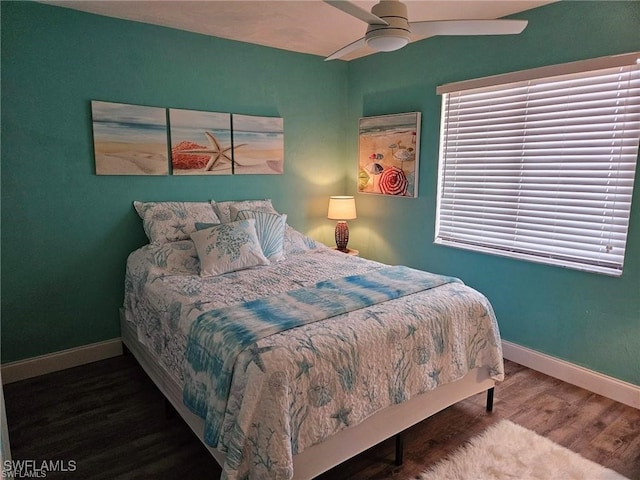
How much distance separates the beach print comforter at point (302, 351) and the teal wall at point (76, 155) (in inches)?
16.3

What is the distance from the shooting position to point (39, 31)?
2656 mm


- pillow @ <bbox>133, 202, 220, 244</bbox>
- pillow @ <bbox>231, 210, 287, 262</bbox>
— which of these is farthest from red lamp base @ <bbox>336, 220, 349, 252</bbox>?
pillow @ <bbox>133, 202, 220, 244</bbox>

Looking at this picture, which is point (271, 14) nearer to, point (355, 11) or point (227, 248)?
point (355, 11)

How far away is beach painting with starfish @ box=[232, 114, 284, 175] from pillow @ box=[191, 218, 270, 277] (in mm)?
883

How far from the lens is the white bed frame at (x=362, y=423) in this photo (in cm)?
174

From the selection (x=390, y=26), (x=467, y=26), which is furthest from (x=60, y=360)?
(x=467, y=26)

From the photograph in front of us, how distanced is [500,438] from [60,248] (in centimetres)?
305

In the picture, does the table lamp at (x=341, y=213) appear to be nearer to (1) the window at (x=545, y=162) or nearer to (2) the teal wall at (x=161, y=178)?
(2) the teal wall at (x=161, y=178)

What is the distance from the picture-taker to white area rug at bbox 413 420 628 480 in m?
1.94

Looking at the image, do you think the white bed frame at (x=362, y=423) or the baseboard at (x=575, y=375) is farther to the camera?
the baseboard at (x=575, y=375)

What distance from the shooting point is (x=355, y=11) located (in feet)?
5.49

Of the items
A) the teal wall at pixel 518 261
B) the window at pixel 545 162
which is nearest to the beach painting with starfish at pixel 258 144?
the teal wall at pixel 518 261

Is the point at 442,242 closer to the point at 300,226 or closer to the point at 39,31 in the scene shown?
the point at 300,226

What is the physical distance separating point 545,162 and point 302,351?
7.29 ft
